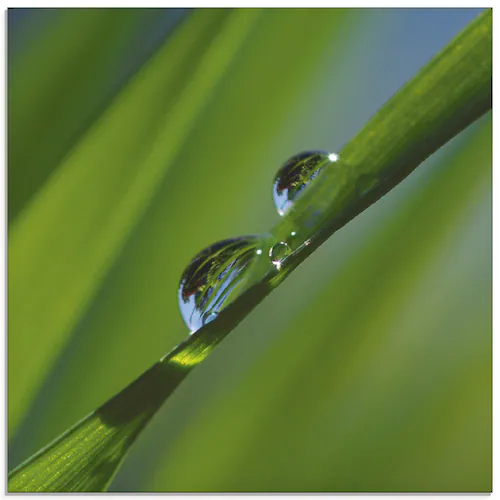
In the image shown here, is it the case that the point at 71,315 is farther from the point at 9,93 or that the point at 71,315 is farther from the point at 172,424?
the point at 9,93

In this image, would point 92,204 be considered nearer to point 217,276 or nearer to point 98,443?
point 217,276

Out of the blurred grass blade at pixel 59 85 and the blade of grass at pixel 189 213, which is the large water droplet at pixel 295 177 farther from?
the blurred grass blade at pixel 59 85

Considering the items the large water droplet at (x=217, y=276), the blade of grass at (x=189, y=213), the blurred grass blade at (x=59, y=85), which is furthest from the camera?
the blurred grass blade at (x=59, y=85)

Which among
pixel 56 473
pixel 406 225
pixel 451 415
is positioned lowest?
pixel 451 415

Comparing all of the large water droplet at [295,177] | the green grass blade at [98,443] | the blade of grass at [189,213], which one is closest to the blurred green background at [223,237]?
the blade of grass at [189,213]

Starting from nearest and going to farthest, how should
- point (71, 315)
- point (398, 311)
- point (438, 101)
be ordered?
point (438, 101)
point (71, 315)
point (398, 311)

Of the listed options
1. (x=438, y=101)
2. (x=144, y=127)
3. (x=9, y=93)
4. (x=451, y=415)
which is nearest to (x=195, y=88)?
(x=144, y=127)
